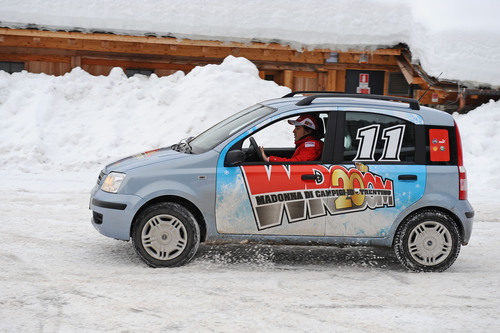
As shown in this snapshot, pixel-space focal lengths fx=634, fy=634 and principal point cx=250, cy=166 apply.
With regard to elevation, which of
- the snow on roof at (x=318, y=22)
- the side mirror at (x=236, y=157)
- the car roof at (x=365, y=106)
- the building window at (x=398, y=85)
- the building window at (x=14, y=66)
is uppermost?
the snow on roof at (x=318, y=22)

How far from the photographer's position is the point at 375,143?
6367mm

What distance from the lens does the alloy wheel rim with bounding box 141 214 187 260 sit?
6137 millimetres

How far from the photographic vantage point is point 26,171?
39.8ft

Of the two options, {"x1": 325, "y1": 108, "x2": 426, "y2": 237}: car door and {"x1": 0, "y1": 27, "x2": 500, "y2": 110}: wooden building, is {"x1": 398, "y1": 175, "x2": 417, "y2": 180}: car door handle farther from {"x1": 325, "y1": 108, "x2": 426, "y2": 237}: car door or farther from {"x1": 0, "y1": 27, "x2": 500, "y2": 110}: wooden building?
{"x1": 0, "y1": 27, "x2": 500, "y2": 110}: wooden building

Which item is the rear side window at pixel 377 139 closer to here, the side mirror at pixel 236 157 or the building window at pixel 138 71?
the side mirror at pixel 236 157

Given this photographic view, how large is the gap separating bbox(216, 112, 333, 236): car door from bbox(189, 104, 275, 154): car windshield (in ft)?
0.74

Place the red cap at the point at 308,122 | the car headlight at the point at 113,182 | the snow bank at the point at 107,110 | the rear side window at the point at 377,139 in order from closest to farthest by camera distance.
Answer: the car headlight at the point at 113,182 < the rear side window at the point at 377,139 < the red cap at the point at 308,122 < the snow bank at the point at 107,110


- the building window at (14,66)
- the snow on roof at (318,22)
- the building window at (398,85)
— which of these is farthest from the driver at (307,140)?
the building window at (398,85)

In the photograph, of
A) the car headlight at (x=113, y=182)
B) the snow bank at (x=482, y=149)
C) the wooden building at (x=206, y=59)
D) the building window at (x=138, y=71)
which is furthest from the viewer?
the building window at (x=138, y=71)

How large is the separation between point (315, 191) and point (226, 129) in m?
1.20

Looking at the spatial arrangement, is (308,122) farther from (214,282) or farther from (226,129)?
(214,282)

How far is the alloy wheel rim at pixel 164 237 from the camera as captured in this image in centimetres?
614

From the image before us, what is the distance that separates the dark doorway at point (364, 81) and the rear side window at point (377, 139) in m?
13.9

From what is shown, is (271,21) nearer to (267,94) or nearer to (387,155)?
(267,94)
